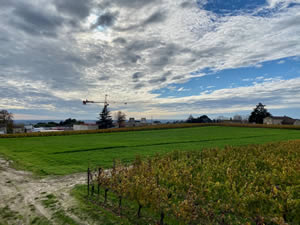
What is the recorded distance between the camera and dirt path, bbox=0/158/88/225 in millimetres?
6062

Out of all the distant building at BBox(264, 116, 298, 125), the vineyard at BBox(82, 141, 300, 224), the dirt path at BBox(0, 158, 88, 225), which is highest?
the distant building at BBox(264, 116, 298, 125)

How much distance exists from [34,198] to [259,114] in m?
95.4

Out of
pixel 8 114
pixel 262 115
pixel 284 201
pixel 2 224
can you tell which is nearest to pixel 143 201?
pixel 284 201

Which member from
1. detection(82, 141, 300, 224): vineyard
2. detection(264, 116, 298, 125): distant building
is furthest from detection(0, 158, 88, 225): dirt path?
detection(264, 116, 298, 125): distant building

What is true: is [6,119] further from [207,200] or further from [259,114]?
[259,114]

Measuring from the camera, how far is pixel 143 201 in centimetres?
559

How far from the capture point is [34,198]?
7551 millimetres

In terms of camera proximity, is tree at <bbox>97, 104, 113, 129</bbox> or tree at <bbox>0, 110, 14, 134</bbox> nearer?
tree at <bbox>0, 110, 14, 134</bbox>

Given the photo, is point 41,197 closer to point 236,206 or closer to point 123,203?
point 123,203

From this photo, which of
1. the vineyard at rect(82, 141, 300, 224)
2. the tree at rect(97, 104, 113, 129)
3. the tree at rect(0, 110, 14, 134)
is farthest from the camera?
the tree at rect(97, 104, 113, 129)

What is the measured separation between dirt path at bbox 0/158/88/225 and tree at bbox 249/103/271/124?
91589 mm

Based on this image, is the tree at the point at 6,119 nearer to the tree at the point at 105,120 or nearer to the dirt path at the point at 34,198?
the tree at the point at 105,120

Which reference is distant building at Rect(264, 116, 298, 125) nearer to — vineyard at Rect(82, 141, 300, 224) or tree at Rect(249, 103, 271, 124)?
tree at Rect(249, 103, 271, 124)

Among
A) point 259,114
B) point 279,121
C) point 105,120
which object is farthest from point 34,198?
point 279,121
